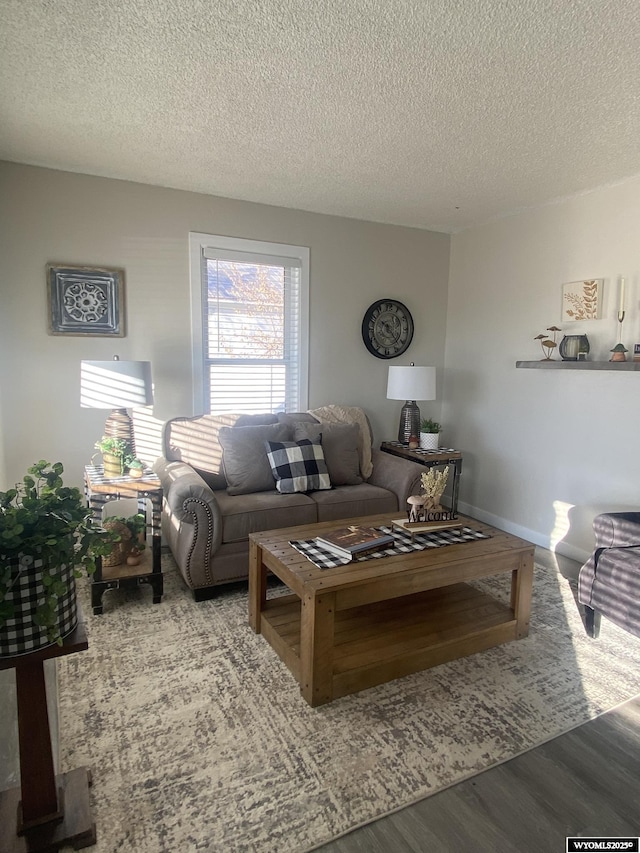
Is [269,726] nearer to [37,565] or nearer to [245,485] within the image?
[37,565]

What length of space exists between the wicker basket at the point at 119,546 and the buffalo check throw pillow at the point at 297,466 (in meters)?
0.97

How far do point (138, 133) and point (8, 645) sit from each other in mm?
2545

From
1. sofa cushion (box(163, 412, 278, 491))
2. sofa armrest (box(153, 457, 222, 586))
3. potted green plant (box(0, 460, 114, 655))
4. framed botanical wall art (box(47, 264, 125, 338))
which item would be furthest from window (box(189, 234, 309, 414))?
potted green plant (box(0, 460, 114, 655))

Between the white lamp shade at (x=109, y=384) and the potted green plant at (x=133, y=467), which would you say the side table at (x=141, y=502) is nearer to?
the potted green plant at (x=133, y=467)

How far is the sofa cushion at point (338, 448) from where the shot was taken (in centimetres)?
356

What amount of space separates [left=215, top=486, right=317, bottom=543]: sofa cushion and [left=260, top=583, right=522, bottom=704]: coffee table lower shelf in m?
0.46

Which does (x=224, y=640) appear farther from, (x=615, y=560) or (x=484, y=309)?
(x=484, y=309)

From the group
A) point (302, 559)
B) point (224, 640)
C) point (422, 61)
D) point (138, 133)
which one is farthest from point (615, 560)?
point (138, 133)

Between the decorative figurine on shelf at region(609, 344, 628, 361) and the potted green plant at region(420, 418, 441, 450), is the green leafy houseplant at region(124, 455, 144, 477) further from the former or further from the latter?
the decorative figurine on shelf at region(609, 344, 628, 361)

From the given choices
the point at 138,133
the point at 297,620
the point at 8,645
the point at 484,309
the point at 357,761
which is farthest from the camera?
the point at 484,309

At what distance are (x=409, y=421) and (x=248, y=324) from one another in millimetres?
1607

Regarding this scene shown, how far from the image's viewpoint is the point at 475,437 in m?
4.42

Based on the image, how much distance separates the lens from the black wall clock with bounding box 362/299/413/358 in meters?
4.32

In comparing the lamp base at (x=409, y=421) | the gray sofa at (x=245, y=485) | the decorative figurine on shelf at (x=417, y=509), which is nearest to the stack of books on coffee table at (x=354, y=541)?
the decorative figurine on shelf at (x=417, y=509)
